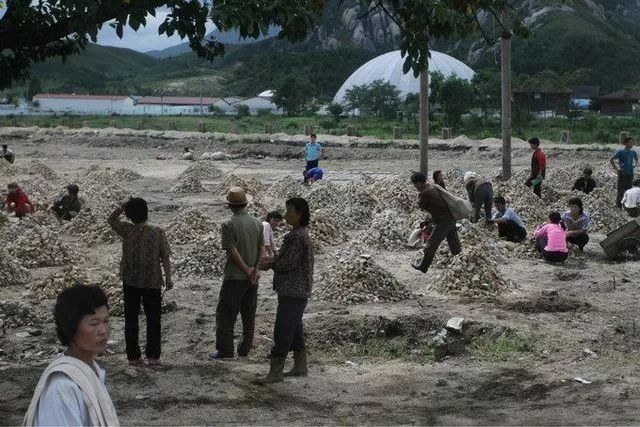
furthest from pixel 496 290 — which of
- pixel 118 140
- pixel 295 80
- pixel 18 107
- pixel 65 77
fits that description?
pixel 65 77

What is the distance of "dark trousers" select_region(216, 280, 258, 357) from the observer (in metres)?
7.98

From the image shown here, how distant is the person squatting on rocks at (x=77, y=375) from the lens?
326 cm

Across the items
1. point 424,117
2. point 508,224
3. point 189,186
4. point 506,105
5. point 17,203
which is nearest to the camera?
point 508,224

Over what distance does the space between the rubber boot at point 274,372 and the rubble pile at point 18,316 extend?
10.9 ft

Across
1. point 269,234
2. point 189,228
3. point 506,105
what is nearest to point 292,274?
point 269,234

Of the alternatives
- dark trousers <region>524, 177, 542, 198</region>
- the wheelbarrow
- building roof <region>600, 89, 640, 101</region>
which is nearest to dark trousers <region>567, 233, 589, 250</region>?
the wheelbarrow

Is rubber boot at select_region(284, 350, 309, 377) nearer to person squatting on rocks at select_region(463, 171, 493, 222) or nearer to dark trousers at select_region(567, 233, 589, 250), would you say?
dark trousers at select_region(567, 233, 589, 250)

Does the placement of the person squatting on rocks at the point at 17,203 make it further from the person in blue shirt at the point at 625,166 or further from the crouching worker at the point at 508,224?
the person in blue shirt at the point at 625,166

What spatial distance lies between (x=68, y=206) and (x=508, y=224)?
8.29m

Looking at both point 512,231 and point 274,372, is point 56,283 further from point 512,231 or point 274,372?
point 512,231

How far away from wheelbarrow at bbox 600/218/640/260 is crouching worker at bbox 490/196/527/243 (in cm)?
134

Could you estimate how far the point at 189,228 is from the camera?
1533 cm

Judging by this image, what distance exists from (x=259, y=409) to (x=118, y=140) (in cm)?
4324

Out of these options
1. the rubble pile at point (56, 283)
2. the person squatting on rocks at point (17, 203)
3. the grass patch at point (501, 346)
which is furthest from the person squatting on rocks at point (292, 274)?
the person squatting on rocks at point (17, 203)
